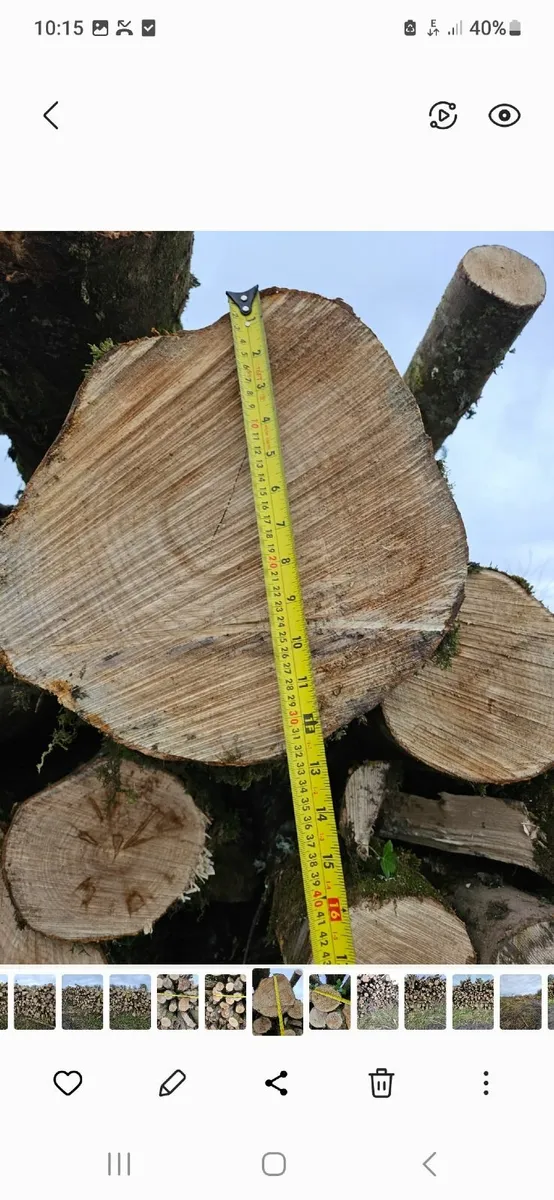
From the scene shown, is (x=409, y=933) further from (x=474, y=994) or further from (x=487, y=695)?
(x=487, y=695)

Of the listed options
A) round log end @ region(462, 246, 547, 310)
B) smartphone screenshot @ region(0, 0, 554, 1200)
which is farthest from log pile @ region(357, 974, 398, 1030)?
round log end @ region(462, 246, 547, 310)

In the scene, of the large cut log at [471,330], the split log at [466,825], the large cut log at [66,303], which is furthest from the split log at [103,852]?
the large cut log at [471,330]

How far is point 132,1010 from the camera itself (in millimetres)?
1585

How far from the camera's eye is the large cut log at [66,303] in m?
1.65

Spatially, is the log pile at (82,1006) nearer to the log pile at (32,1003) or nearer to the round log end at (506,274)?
the log pile at (32,1003)

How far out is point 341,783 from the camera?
1.94 metres

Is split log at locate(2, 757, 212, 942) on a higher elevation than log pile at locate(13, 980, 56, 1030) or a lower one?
higher

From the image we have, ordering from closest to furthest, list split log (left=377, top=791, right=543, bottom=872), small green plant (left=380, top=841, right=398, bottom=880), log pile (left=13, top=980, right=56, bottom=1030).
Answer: log pile (left=13, top=980, right=56, bottom=1030), small green plant (left=380, top=841, right=398, bottom=880), split log (left=377, top=791, right=543, bottom=872)
